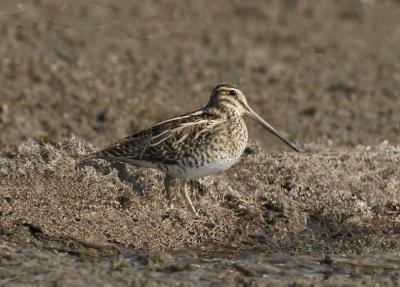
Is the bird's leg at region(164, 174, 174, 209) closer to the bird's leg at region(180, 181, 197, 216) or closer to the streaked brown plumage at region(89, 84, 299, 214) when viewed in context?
the streaked brown plumage at region(89, 84, 299, 214)

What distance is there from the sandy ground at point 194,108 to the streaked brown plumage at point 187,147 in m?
0.26

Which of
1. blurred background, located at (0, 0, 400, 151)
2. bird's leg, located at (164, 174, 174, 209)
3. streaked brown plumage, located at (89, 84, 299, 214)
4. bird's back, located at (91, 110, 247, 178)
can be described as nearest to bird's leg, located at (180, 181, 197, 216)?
streaked brown plumage, located at (89, 84, 299, 214)

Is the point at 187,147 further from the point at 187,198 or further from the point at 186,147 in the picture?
the point at 187,198

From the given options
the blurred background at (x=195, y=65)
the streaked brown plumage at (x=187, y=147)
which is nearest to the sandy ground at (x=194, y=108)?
the blurred background at (x=195, y=65)

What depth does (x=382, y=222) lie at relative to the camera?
6102mm

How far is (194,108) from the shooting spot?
997 cm

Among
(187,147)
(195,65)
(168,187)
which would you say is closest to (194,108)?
(195,65)

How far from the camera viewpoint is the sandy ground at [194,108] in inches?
207

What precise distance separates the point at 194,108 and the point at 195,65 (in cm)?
158

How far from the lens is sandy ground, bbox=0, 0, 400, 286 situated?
5250mm

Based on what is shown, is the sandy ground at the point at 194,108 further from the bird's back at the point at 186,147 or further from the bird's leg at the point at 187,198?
the bird's back at the point at 186,147

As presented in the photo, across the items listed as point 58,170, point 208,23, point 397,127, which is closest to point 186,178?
point 58,170

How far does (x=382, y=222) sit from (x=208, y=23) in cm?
749

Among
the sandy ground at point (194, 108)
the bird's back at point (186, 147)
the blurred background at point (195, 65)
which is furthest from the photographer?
the blurred background at point (195, 65)
